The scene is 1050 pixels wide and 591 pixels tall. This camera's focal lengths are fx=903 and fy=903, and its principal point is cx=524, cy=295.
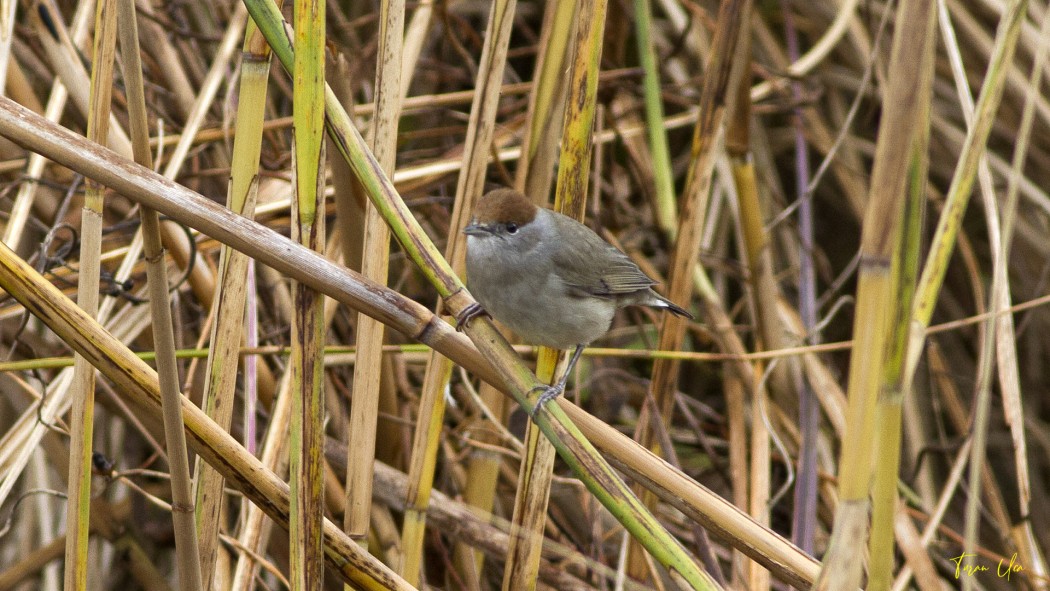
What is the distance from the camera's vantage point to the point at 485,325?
1876 millimetres

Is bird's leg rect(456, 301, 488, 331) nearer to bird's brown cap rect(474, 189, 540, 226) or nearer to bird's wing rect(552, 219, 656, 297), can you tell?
bird's brown cap rect(474, 189, 540, 226)

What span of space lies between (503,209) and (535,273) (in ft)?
0.73

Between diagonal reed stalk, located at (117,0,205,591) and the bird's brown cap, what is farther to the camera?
the bird's brown cap

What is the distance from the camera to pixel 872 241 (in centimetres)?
111

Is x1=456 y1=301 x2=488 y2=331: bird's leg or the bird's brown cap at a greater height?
the bird's brown cap

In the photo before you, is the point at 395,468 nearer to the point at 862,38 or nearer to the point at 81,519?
the point at 81,519

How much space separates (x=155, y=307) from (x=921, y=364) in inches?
145

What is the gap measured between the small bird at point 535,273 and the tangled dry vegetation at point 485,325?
107mm

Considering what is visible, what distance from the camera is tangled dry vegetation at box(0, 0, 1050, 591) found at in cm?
150

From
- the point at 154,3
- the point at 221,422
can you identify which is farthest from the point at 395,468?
the point at 154,3
